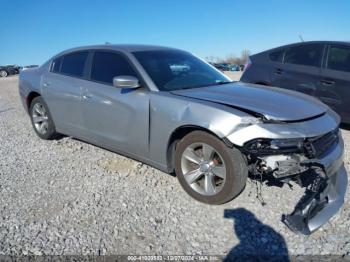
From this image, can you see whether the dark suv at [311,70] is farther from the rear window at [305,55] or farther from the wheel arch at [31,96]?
the wheel arch at [31,96]

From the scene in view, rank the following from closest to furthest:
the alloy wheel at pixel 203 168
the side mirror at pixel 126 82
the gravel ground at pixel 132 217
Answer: the gravel ground at pixel 132 217 → the alloy wheel at pixel 203 168 → the side mirror at pixel 126 82

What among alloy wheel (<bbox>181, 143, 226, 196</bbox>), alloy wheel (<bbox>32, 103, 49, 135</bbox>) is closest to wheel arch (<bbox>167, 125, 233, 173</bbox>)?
alloy wheel (<bbox>181, 143, 226, 196</bbox>)

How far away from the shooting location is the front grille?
3.13m

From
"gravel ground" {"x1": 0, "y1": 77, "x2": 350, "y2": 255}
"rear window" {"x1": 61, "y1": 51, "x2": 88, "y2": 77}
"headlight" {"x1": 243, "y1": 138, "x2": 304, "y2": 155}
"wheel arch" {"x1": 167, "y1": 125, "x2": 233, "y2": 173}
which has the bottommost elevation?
"gravel ground" {"x1": 0, "y1": 77, "x2": 350, "y2": 255}

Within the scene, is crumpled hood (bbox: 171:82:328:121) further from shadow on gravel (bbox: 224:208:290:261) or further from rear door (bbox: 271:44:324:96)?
rear door (bbox: 271:44:324:96)

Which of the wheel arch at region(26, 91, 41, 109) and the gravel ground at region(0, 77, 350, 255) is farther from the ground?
the wheel arch at region(26, 91, 41, 109)

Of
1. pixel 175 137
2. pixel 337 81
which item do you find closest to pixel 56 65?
pixel 175 137

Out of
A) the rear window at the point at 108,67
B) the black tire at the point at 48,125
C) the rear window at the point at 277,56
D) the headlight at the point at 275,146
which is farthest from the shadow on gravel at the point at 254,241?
the rear window at the point at 277,56

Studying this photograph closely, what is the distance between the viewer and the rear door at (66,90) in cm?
490

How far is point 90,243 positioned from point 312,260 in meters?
1.79

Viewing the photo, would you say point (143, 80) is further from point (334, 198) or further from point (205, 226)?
point (334, 198)

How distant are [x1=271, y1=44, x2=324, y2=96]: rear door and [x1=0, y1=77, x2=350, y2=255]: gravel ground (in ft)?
6.90

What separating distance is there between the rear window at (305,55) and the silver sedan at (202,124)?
8.55ft

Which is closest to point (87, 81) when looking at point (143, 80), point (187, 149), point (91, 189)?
point (143, 80)
